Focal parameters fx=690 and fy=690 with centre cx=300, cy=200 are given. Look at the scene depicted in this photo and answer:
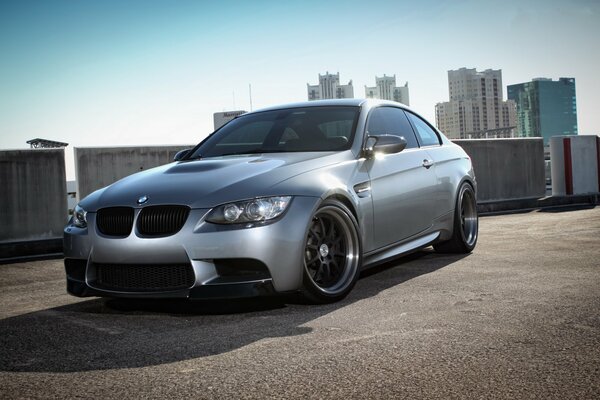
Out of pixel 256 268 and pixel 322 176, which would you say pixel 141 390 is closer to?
A: pixel 256 268

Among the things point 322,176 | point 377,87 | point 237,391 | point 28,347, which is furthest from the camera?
point 377,87

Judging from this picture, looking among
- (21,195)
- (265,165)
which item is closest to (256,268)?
(265,165)

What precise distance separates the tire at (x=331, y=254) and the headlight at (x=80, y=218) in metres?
1.61

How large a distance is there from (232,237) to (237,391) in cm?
150

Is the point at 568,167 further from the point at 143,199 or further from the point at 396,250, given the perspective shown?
the point at 143,199

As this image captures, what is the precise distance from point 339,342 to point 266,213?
1063 millimetres

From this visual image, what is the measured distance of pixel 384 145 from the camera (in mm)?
5527

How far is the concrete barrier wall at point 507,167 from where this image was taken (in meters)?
13.7

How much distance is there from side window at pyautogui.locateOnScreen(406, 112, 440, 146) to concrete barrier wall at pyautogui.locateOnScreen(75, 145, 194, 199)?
4.65 meters

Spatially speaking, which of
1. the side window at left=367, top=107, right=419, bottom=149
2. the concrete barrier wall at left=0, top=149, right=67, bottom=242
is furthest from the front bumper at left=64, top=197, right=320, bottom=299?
the concrete barrier wall at left=0, top=149, right=67, bottom=242

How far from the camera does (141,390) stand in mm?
3031

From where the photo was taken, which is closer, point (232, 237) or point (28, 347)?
point (28, 347)

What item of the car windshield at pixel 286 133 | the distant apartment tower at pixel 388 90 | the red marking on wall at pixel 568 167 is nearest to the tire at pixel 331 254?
the car windshield at pixel 286 133

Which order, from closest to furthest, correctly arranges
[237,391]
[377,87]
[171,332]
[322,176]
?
[237,391], [171,332], [322,176], [377,87]
